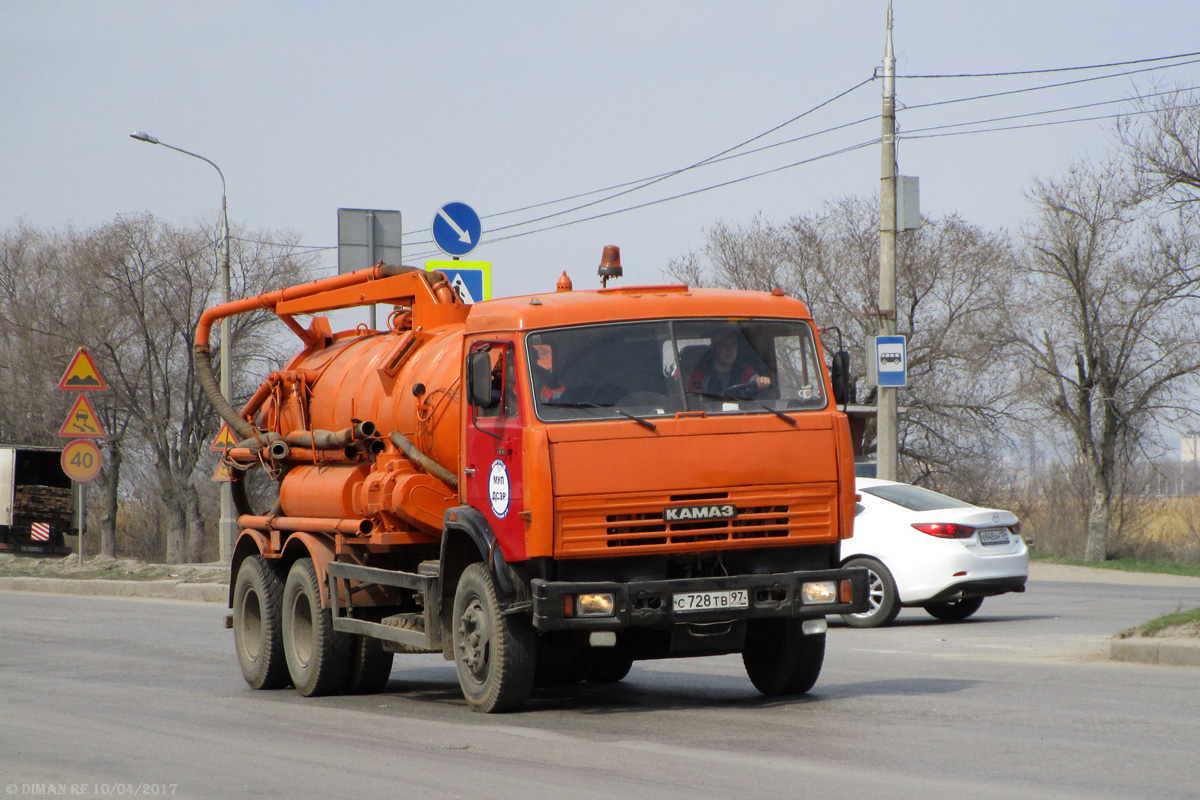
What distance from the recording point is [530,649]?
847 cm

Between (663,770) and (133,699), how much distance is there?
5121mm

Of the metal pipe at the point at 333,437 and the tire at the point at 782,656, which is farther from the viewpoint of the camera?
the metal pipe at the point at 333,437

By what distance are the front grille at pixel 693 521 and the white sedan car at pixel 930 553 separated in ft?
20.1

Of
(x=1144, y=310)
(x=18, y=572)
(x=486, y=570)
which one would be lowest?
(x=18, y=572)

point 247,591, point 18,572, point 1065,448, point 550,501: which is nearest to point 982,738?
point 550,501

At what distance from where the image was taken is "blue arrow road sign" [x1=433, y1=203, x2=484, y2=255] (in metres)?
14.4

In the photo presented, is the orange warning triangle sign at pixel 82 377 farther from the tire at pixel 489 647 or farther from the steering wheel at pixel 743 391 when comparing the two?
the steering wheel at pixel 743 391

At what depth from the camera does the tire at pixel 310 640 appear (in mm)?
10445

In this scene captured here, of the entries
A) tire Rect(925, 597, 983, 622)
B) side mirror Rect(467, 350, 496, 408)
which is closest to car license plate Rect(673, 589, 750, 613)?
side mirror Rect(467, 350, 496, 408)

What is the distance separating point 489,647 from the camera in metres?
8.59

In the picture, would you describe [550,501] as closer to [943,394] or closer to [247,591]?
[247,591]

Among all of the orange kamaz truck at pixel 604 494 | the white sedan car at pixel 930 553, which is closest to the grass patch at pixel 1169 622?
the orange kamaz truck at pixel 604 494

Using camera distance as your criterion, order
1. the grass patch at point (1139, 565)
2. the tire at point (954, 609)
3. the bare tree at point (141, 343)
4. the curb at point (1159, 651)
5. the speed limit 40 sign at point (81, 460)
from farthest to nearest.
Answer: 1. the bare tree at point (141, 343)
2. the grass patch at point (1139, 565)
3. the speed limit 40 sign at point (81, 460)
4. the tire at point (954, 609)
5. the curb at point (1159, 651)

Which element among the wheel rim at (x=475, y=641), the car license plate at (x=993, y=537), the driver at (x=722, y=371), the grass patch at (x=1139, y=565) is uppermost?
the driver at (x=722, y=371)
